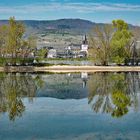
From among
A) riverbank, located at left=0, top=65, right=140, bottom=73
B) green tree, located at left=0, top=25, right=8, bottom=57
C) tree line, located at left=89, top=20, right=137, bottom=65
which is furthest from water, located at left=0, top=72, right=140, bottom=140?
tree line, located at left=89, top=20, right=137, bottom=65

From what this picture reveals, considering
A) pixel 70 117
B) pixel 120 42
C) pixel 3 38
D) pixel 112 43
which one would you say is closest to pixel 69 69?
pixel 112 43

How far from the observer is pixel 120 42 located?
84812 millimetres

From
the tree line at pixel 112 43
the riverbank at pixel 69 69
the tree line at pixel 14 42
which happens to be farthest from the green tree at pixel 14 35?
the tree line at pixel 112 43

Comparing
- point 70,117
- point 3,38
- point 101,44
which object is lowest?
point 70,117

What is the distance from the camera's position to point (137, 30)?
10594 cm

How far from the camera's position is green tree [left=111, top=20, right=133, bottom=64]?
8452 centimetres

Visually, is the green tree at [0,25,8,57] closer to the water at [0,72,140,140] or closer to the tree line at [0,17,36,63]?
the tree line at [0,17,36,63]

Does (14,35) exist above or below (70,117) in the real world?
above

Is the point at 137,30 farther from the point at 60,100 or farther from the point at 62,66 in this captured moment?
the point at 60,100

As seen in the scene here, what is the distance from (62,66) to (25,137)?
63.1 meters

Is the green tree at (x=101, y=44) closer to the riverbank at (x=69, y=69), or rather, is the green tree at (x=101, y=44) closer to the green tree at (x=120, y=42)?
the green tree at (x=120, y=42)

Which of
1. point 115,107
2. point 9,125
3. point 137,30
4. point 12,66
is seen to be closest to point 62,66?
point 12,66

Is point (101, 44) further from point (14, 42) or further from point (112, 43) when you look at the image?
point (14, 42)

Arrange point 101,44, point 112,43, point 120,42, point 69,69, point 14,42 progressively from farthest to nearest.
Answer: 1. point 101,44
2. point 112,43
3. point 120,42
4. point 14,42
5. point 69,69
